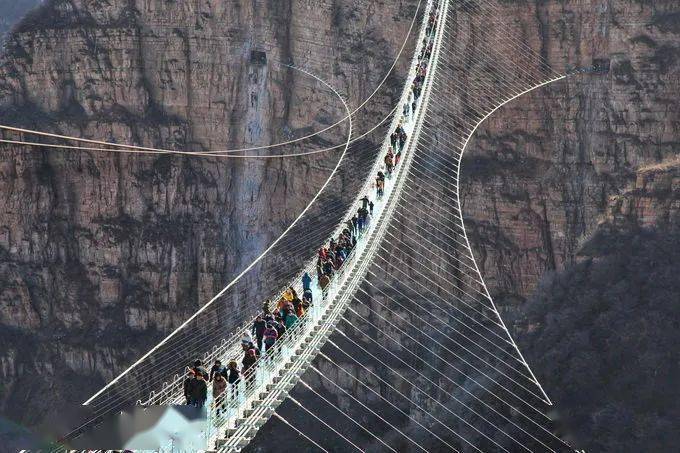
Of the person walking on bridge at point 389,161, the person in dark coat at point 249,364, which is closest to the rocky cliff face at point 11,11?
the person walking on bridge at point 389,161

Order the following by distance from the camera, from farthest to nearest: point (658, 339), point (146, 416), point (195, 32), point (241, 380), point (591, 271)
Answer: point (195, 32), point (591, 271), point (658, 339), point (241, 380), point (146, 416)

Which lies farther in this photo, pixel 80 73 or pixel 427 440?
pixel 80 73

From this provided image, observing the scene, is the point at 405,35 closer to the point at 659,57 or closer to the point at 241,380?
the point at 659,57

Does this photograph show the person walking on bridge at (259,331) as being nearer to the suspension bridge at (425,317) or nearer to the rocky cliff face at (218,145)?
the suspension bridge at (425,317)

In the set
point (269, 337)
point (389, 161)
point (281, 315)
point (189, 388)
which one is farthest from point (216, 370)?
point (389, 161)

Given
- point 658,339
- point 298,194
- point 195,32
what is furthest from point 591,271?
point 195,32

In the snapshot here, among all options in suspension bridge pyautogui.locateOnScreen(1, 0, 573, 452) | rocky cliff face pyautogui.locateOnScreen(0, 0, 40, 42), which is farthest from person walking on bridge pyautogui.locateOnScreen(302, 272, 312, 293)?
rocky cliff face pyautogui.locateOnScreen(0, 0, 40, 42)

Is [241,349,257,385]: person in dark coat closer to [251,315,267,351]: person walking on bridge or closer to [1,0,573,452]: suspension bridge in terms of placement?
[251,315,267,351]: person walking on bridge

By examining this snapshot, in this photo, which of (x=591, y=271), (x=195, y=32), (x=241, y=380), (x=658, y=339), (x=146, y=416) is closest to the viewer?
(x=146, y=416)
